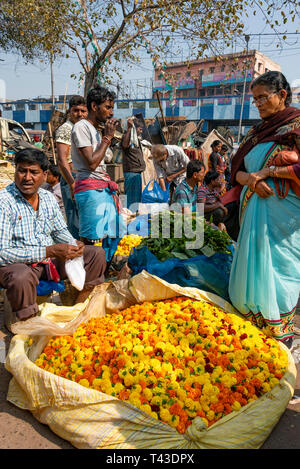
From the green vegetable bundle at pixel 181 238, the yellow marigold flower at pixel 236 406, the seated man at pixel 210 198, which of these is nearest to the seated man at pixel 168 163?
the seated man at pixel 210 198

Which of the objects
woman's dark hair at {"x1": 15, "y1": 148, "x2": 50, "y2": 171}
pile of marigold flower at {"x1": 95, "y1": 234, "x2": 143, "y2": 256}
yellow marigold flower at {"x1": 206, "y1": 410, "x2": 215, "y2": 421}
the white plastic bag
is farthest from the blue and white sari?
pile of marigold flower at {"x1": 95, "y1": 234, "x2": 143, "y2": 256}

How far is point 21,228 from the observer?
2.88m

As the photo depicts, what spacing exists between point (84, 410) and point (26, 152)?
190 cm

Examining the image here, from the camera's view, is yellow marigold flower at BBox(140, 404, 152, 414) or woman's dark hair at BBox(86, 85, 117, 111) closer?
yellow marigold flower at BBox(140, 404, 152, 414)

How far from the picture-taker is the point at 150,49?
869 cm

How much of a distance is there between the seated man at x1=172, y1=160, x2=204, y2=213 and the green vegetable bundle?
0.73 metres

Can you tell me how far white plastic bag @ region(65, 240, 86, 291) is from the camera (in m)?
2.98

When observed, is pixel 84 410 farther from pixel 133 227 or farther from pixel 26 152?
pixel 133 227

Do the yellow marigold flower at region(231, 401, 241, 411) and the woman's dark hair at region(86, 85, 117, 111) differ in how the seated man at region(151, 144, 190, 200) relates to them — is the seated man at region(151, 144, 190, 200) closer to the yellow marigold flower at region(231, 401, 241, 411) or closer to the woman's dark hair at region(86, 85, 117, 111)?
the woman's dark hair at region(86, 85, 117, 111)

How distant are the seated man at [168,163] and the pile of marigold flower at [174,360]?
3.42 m

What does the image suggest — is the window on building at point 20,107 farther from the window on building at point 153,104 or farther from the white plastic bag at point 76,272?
the white plastic bag at point 76,272

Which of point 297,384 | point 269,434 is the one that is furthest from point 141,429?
point 297,384

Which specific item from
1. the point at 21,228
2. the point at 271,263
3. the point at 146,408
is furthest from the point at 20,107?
→ the point at 146,408

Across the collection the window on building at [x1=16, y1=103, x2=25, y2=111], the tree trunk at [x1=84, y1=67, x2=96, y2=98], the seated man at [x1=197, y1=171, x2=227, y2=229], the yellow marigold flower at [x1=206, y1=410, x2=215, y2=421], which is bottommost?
the yellow marigold flower at [x1=206, y1=410, x2=215, y2=421]
